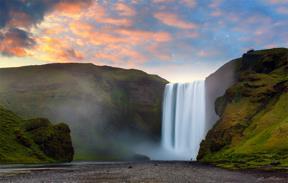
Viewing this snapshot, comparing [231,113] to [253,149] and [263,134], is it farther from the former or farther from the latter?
[253,149]

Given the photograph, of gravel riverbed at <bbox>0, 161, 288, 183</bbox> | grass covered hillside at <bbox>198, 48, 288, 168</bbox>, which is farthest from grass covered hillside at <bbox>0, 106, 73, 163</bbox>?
gravel riverbed at <bbox>0, 161, 288, 183</bbox>

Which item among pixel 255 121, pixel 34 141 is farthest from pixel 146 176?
pixel 34 141

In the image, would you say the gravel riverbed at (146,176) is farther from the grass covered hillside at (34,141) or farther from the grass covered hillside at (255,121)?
the grass covered hillside at (34,141)

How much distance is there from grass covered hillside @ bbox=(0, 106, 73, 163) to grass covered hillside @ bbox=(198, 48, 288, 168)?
67.7 metres

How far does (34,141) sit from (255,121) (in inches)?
3867

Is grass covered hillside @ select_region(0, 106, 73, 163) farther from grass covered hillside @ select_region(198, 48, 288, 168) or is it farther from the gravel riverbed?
the gravel riverbed

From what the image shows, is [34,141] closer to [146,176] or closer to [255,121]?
[255,121]

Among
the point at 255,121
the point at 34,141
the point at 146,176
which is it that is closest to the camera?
the point at 146,176

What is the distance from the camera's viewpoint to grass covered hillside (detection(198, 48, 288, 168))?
112500 mm

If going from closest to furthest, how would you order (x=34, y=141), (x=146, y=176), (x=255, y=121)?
(x=146, y=176) → (x=255, y=121) → (x=34, y=141)

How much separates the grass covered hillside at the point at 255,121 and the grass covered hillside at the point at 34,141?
6766cm

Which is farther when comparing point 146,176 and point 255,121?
point 255,121

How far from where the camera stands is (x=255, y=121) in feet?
496

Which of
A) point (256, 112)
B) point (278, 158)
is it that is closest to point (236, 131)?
point (256, 112)
